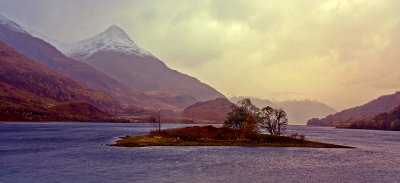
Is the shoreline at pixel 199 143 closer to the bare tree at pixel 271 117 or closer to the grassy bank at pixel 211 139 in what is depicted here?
the grassy bank at pixel 211 139

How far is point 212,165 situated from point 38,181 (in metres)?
42.3

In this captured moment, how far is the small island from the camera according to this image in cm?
16000

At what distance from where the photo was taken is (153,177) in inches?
3054

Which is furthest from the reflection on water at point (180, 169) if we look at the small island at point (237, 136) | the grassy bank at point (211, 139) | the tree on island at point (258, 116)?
the tree on island at point (258, 116)

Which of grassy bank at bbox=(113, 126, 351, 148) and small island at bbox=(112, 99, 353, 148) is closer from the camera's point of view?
grassy bank at bbox=(113, 126, 351, 148)

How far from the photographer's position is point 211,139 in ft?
552

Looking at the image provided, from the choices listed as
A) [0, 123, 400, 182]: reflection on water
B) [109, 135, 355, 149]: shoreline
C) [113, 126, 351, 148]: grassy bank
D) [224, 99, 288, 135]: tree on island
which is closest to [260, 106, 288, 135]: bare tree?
[224, 99, 288, 135]: tree on island

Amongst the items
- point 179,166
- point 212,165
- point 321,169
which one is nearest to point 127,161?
point 179,166

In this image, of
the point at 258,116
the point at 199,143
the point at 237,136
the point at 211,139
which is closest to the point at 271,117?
the point at 258,116

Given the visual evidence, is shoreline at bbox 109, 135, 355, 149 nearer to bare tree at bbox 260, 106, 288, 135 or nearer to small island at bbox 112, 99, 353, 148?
small island at bbox 112, 99, 353, 148

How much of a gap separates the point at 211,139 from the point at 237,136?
473 inches

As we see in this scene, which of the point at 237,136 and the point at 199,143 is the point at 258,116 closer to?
the point at 237,136

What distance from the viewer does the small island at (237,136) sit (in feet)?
525

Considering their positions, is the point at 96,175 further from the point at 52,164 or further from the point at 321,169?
the point at 321,169
